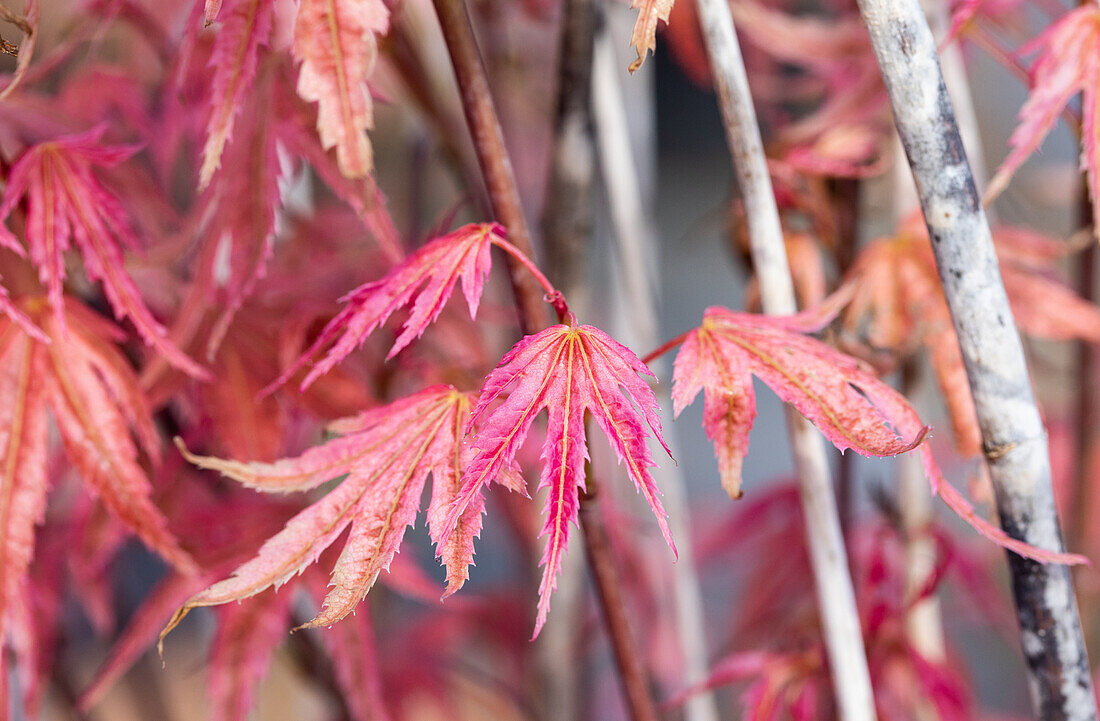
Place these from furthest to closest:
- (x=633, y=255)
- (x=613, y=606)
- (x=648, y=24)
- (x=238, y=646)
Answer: (x=633, y=255) < (x=238, y=646) < (x=613, y=606) < (x=648, y=24)

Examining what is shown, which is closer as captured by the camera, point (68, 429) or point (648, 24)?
point (648, 24)

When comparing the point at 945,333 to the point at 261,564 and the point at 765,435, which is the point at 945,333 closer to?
the point at 261,564

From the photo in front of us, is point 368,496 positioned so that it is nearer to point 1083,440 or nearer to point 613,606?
point 613,606

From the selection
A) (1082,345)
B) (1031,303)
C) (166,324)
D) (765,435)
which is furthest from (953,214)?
(765,435)

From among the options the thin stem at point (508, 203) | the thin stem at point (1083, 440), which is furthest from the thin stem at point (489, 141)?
the thin stem at point (1083, 440)

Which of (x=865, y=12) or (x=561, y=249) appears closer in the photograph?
(x=865, y=12)

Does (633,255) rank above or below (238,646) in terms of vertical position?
above

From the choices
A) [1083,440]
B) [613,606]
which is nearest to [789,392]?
[613,606]
